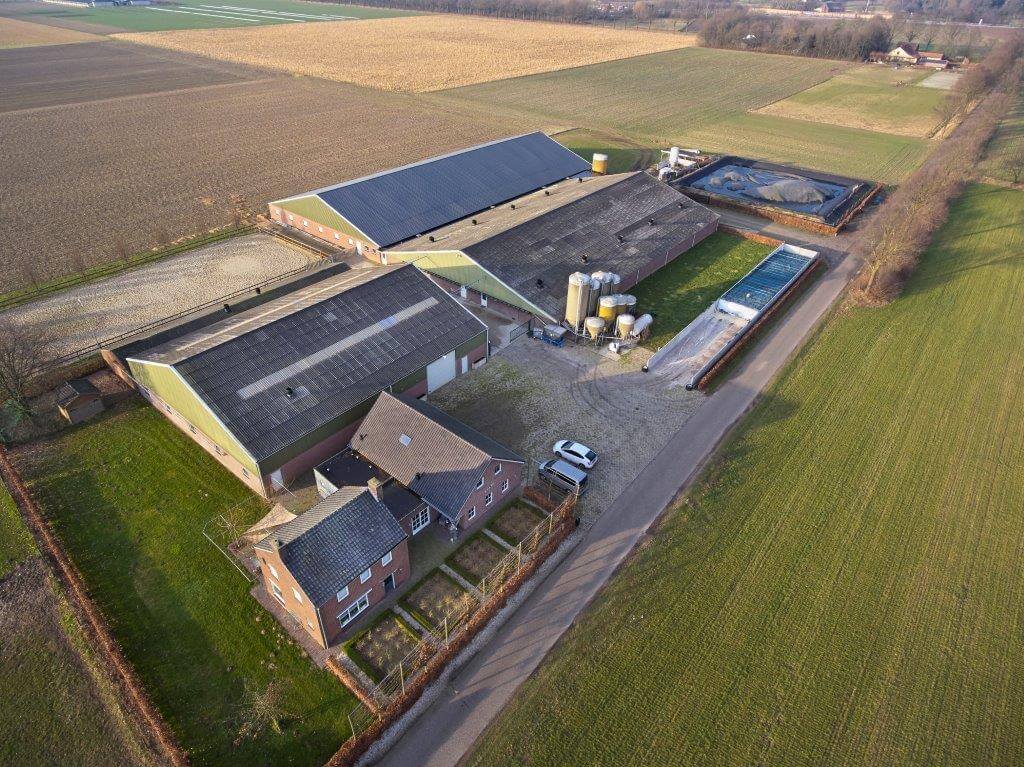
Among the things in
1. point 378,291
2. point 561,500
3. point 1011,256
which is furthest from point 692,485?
point 1011,256

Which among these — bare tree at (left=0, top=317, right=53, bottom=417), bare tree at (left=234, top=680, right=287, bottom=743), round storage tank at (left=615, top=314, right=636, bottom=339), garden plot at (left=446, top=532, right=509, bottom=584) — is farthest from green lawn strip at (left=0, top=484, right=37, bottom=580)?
round storage tank at (left=615, top=314, right=636, bottom=339)

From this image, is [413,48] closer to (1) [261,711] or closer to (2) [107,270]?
(2) [107,270]

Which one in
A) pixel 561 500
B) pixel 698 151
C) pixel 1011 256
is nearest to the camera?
pixel 561 500

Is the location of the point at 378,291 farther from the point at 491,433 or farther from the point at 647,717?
the point at 647,717

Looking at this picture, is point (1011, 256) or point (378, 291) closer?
point (378, 291)

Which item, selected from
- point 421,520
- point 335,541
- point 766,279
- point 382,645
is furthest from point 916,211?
point 382,645

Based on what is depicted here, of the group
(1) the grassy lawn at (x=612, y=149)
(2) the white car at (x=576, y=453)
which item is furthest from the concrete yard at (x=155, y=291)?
(1) the grassy lawn at (x=612, y=149)

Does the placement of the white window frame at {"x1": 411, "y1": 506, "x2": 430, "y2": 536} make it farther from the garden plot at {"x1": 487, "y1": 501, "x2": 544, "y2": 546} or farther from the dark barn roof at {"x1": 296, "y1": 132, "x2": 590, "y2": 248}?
the dark barn roof at {"x1": 296, "y1": 132, "x2": 590, "y2": 248}
